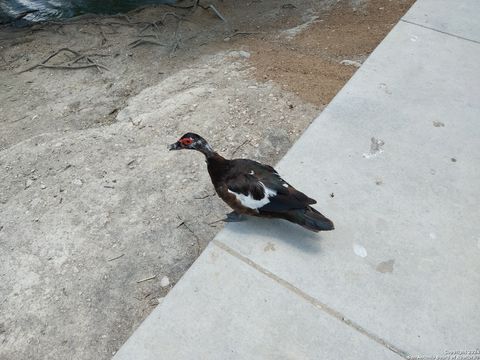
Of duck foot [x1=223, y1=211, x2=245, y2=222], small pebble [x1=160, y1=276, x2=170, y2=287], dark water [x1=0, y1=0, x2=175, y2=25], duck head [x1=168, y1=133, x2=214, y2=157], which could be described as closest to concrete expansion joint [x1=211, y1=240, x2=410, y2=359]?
duck foot [x1=223, y1=211, x2=245, y2=222]

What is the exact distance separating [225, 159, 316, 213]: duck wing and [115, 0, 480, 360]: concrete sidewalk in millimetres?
158

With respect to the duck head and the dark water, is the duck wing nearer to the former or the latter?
the duck head

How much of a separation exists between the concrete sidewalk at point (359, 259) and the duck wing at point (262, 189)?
0.16m

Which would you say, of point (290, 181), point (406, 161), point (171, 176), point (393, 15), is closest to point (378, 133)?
point (406, 161)

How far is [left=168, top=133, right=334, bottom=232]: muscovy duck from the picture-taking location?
2.29 meters

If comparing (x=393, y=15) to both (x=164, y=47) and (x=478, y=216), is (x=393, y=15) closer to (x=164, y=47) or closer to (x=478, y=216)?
(x=164, y=47)

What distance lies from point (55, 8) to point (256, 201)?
25.6 ft

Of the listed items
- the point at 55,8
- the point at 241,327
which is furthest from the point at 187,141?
the point at 55,8

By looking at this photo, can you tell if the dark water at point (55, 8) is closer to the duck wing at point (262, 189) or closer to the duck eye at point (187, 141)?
the duck eye at point (187, 141)

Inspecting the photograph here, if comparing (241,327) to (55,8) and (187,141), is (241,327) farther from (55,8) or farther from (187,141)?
(55,8)

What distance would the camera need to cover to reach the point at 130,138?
410 cm

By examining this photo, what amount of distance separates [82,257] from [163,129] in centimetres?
153

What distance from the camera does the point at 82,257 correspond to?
9.80ft

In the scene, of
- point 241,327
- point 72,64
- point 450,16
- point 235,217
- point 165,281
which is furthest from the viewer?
point 72,64
